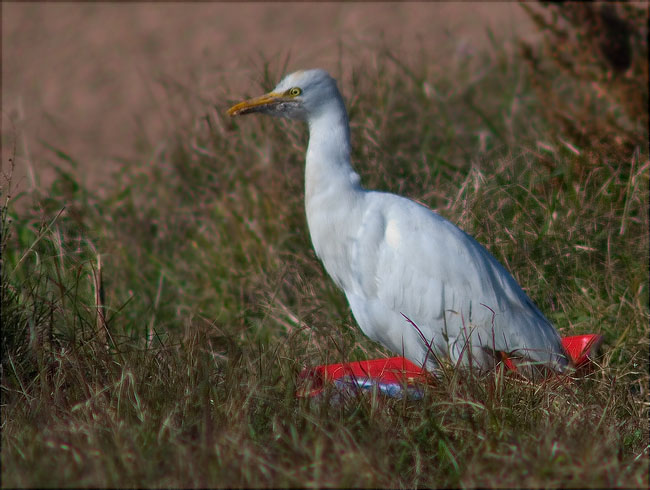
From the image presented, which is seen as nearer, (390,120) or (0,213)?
(0,213)

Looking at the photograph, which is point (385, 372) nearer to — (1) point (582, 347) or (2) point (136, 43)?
(1) point (582, 347)

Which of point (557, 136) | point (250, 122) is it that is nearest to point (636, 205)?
point (557, 136)

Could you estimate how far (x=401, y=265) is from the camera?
327 cm

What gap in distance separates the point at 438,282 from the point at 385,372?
41cm

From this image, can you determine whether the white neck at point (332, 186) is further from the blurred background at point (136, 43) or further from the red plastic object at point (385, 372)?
the blurred background at point (136, 43)

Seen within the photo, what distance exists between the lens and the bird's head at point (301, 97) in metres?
3.37

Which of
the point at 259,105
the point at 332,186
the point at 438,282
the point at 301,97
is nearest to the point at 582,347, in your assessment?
the point at 438,282

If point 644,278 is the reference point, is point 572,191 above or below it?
above

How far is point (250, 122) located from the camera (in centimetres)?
520

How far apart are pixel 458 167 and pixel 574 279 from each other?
1154mm

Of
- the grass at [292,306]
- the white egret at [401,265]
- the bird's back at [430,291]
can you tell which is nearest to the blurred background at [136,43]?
the grass at [292,306]

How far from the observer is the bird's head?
133 inches

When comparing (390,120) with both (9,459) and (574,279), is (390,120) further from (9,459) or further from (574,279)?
(9,459)

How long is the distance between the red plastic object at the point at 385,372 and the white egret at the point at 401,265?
3.4 inches
